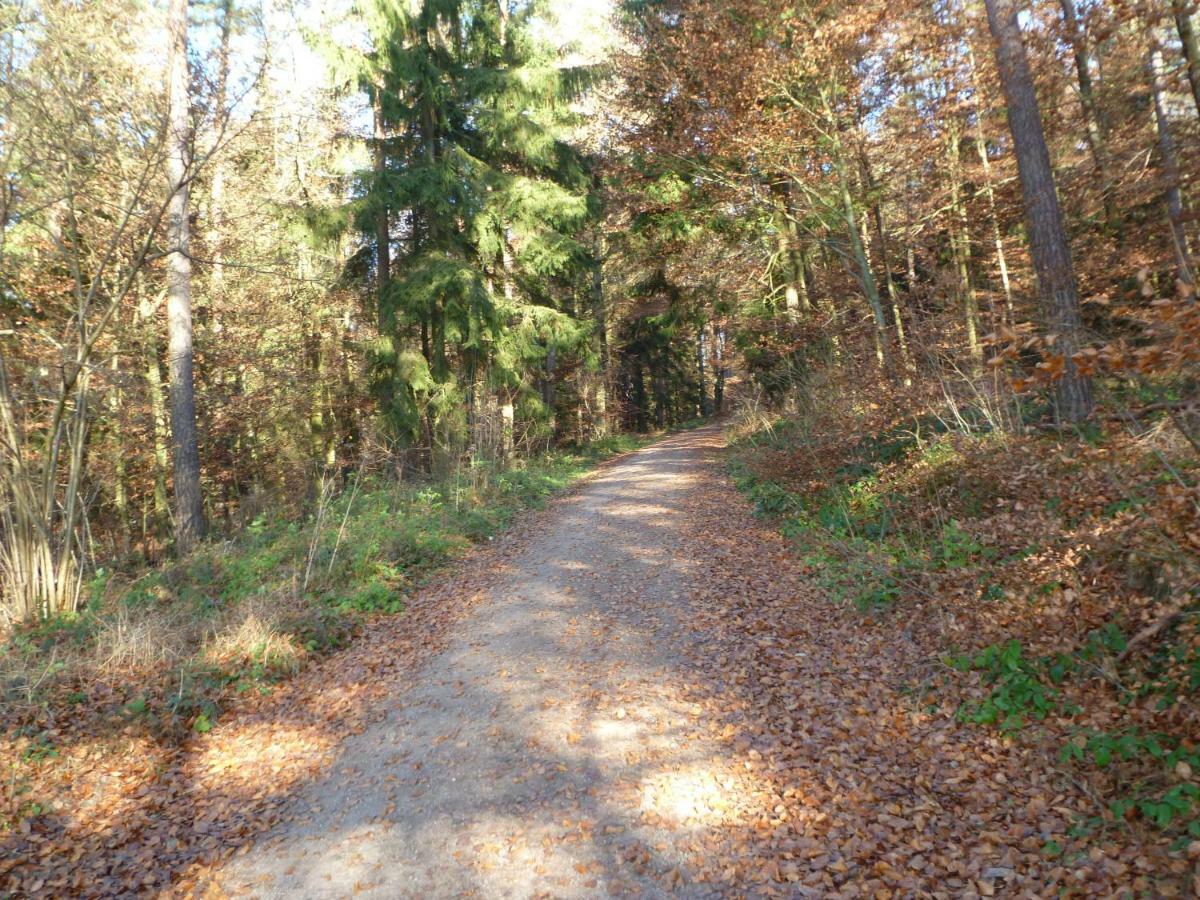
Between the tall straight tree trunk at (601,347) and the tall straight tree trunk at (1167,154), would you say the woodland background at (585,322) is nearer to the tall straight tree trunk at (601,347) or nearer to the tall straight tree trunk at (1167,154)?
the tall straight tree trunk at (1167,154)

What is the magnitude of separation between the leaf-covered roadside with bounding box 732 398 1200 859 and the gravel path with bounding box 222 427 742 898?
1900mm

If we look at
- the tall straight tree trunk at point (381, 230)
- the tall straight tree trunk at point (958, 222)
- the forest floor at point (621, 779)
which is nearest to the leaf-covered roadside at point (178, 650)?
the forest floor at point (621, 779)

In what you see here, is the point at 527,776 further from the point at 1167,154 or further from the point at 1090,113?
the point at 1090,113

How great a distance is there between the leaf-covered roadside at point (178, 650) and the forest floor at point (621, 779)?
0.67ft

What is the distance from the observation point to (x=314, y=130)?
17938 mm

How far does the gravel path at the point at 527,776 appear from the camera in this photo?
3.97 metres

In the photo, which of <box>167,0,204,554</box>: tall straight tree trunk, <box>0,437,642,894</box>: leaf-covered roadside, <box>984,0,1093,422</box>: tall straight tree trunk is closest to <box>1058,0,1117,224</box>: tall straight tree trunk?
<box>984,0,1093,422</box>: tall straight tree trunk

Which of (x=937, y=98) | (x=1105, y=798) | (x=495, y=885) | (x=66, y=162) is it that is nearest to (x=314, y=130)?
(x=66, y=162)

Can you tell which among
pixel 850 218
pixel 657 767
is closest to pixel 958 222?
pixel 850 218

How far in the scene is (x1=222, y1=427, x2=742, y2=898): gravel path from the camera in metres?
3.97

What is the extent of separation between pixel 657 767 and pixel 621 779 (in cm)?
27

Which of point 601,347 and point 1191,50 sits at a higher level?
point 1191,50

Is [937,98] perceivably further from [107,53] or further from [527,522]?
[107,53]

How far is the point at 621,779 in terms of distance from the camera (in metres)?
4.66
